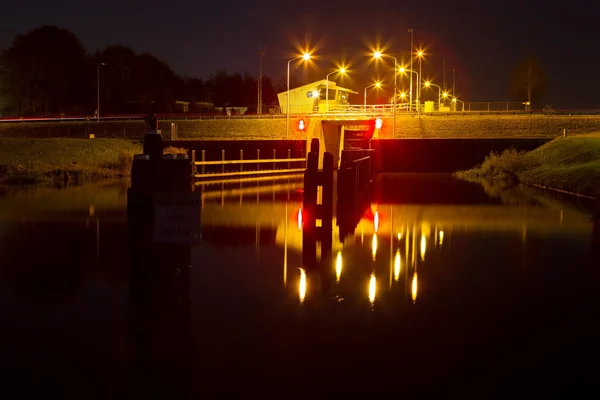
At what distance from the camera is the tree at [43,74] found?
107 m

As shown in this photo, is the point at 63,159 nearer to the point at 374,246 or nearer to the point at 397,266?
the point at 374,246

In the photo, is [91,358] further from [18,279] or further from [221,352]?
[18,279]

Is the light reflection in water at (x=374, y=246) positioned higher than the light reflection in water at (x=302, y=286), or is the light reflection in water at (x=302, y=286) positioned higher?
the light reflection in water at (x=374, y=246)

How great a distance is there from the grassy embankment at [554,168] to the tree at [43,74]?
2855 inches

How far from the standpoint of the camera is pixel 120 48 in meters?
134

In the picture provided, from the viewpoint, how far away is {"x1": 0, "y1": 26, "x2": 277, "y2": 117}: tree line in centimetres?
10712

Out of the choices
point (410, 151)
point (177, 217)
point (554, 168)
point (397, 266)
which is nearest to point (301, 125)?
point (410, 151)

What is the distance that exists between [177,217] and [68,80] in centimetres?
10940

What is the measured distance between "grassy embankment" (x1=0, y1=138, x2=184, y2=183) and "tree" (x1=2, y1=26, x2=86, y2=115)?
5760cm

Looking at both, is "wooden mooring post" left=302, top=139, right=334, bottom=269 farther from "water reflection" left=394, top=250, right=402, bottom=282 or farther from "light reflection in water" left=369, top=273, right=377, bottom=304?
"light reflection in water" left=369, top=273, right=377, bottom=304

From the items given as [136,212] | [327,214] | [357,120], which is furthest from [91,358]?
[357,120]

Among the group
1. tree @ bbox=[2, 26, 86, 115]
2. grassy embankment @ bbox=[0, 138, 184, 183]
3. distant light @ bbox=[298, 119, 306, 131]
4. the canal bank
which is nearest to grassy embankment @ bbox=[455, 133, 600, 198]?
the canal bank

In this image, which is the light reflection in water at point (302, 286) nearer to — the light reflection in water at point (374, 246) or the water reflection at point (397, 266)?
the water reflection at point (397, 266)

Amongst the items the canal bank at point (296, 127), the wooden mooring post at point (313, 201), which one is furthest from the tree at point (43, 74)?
the wooden mooring post at point (313, 201)
